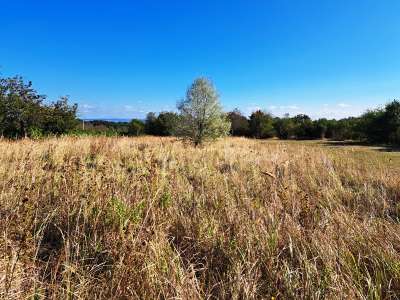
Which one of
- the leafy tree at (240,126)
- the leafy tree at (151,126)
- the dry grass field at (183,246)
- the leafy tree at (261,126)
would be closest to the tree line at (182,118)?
the dry grass field at (183,246)

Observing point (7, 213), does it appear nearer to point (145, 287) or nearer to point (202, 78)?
point (145, 287)

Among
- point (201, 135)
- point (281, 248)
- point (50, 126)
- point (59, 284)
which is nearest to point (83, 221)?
point (59, 284)

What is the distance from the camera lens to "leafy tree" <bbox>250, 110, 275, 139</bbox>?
1939 inches

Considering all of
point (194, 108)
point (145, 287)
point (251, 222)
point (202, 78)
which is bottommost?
point (145, 287)

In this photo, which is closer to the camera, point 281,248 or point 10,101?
point 281,248

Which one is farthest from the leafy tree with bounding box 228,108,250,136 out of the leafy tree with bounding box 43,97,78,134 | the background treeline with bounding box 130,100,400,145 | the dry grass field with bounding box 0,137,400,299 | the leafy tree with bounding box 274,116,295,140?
the dry grass field with bounding box 0,137,400,299

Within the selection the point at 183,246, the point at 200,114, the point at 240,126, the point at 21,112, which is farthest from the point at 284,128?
the point at 183,246

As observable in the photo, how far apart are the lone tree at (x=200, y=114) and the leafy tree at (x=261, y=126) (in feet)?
103

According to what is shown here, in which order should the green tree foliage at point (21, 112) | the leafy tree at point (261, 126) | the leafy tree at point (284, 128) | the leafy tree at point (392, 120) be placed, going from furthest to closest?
the leafy tree at point (261, 126) → the leafy tree at point (284, 128) → the leafy tree at point (392, 120) → the green tree foliage at point (21, 112)

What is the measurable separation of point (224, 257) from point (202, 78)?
17.3 metres

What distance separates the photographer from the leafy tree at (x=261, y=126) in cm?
4925

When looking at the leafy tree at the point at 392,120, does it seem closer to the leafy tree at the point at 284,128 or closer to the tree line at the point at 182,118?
the tree line at the point at 182,118

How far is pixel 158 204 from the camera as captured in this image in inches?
159

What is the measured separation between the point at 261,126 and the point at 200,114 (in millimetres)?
31959
